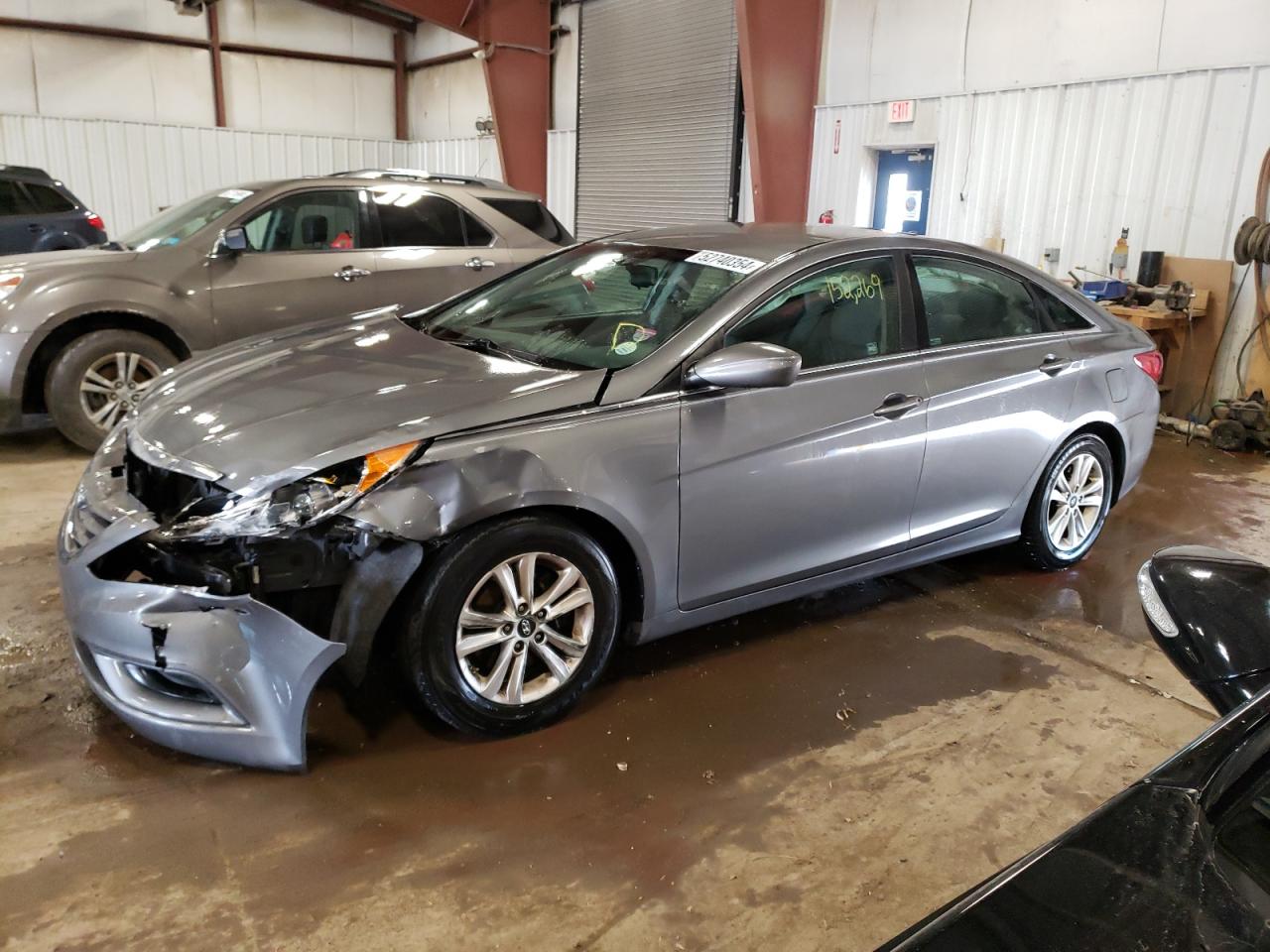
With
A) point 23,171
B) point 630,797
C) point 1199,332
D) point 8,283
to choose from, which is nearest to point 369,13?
point 23,171

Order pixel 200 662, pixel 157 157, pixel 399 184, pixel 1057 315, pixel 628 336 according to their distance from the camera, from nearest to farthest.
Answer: pixel 200 662 < pixel 628 336 < pixel 1057 315 < pixel 399 184 < pixel 157 157

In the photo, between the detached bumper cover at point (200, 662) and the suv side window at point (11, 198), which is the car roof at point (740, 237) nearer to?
the detached bumper cover at point (200, 662)

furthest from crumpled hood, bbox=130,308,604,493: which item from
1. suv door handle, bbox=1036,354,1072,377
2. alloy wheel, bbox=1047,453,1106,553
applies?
alloy wheel, bbox=1047,453,1106,553

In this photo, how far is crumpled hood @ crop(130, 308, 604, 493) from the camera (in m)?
2.47

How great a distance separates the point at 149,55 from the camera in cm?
1387

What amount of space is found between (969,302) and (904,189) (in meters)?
A: 5.70

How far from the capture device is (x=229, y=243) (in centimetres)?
549

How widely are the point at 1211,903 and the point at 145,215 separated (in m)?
15.8

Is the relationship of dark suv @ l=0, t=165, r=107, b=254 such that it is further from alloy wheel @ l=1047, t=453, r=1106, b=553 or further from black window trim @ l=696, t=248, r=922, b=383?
alloy wheel @ l=1047, t=453, r=1106, b=553

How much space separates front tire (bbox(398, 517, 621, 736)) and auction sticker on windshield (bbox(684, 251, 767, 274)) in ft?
3.47

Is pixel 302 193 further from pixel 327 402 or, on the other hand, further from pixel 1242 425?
pixel 1242 425

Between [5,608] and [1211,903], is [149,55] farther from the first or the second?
[1211,903]

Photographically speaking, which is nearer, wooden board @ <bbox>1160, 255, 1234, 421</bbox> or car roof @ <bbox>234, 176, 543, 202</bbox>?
car roof @ <bbox>234, 176, 543, 202</bbox>

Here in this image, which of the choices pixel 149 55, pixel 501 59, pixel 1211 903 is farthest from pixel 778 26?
pixel 149 55
